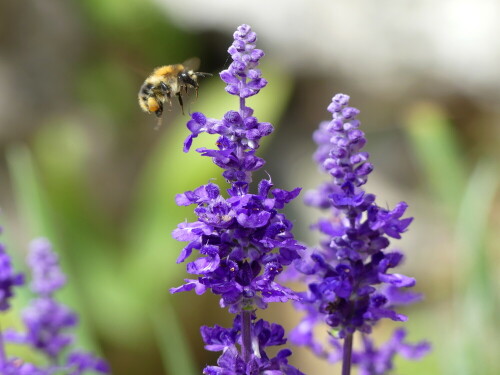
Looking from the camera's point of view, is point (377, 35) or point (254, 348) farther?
point (377, 35)

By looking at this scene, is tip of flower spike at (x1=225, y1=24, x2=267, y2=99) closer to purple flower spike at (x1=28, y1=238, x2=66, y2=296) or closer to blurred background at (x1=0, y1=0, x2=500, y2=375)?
purple flower spike at (x1=28, y1=238, x2=66, y2=296)

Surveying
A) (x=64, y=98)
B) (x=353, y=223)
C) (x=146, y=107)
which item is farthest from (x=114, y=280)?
(x=353, y=223)

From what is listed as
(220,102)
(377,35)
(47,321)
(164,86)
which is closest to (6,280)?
(47,321)

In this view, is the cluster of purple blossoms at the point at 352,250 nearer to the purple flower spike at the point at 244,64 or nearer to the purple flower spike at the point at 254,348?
the purple flower spike at the point at 254,348

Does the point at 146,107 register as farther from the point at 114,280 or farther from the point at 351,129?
the point at 114,280

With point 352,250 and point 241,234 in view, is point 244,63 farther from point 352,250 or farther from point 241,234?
point 352,250

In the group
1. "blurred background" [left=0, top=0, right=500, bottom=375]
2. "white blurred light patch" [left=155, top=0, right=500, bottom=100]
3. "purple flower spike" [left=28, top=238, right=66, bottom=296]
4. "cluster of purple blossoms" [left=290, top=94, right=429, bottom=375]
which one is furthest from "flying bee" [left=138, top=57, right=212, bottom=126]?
"white blurred light patch" [left=155, top=0, right=500, bottom=100]
